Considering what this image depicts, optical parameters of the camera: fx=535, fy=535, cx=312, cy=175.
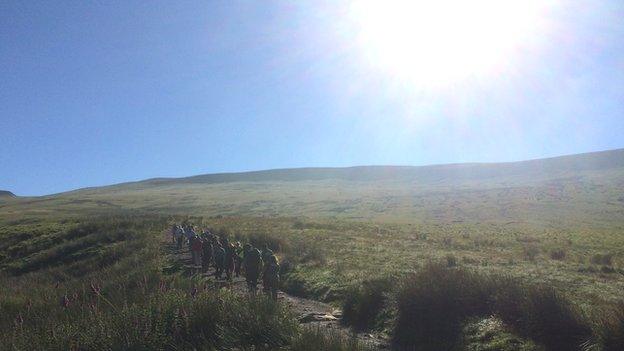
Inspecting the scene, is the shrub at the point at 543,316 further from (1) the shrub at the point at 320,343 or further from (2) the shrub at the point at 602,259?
(2) the shrub at the point at 602,259

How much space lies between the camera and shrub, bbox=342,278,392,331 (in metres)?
14.3

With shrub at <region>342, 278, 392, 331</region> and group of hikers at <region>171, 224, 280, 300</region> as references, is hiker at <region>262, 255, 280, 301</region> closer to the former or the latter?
group of hikers at <region>171, 224, 280, 300</region>

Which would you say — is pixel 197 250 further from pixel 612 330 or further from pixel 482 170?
pixel 482 170

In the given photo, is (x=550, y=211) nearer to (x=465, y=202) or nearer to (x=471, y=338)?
(x=465, y=202)

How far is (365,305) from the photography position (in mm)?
14820

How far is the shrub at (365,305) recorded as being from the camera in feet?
47.0

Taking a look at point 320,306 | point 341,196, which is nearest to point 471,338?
point 320,306

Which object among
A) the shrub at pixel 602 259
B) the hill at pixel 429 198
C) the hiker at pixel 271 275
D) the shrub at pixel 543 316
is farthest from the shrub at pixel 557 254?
the hill at pixel 429 198

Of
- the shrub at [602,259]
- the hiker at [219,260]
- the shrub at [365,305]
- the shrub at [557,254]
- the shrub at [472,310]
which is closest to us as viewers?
the shrub at [472,310]

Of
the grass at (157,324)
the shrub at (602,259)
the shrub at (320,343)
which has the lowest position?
the shrub at (602,259)

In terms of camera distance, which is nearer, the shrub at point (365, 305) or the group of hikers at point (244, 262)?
the shrub at point (365, 305)

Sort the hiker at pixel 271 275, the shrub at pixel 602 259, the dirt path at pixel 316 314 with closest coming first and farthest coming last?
1. the dirt path at pixel 316 314
2. the hiker at pixel 271 275
3. the shrub at pixel 602 259

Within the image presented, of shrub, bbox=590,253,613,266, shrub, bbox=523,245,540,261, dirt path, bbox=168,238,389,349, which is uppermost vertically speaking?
dirt path, bbox=168,238,389,349

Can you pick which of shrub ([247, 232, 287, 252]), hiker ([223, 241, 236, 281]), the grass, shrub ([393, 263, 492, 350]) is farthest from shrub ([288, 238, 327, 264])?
the grass
